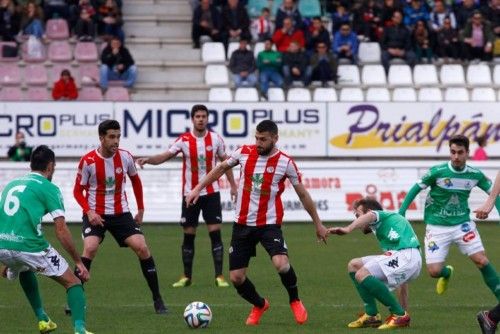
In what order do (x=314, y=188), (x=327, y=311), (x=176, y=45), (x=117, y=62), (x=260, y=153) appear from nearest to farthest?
1. (x=260, y=153)
2. (x=327, y=311)
3. (x=314, y=188)
4. (x=117, y=62)
5. (x=176, y=45)

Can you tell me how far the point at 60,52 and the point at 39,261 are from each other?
20585mm

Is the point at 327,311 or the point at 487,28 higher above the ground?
the point at 487,28

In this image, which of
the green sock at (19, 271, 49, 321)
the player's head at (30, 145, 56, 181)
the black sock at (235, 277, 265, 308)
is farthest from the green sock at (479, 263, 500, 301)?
the player's head at (30, 145, 56, 181)

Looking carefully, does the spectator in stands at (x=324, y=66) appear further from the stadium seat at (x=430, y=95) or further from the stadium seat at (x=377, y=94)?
the stadium seat at (x=430, y=95)

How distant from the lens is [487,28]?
32.2 m

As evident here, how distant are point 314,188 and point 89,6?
353 inches

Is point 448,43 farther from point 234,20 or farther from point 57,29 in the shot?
point 57,29

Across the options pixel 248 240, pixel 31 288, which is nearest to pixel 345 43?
pixel 248 240

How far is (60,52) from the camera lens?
3092 centimetres

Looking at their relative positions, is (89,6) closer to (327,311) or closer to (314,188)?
(314,188)

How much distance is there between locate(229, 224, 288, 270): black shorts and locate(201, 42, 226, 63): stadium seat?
18.8 metres

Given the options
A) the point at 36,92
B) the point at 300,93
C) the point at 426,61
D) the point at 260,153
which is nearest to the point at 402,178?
the point at 300,93

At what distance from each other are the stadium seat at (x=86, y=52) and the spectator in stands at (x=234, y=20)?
3.27 meters

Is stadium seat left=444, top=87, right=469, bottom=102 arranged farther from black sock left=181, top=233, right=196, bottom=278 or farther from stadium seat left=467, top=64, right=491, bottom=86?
black sock left=181, top=233, right=196, bottom=278
